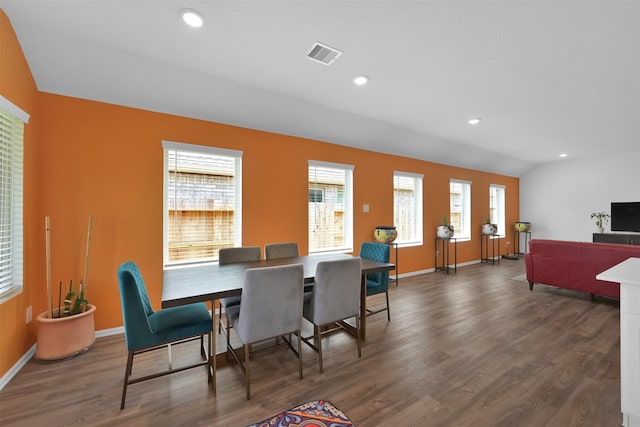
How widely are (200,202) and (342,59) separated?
2346 mm

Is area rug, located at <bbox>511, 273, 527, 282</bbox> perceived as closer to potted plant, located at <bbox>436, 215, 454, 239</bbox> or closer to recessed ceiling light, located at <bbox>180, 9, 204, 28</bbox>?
potted plant, located at <bbox>436, 215, 454, 239</bbox>

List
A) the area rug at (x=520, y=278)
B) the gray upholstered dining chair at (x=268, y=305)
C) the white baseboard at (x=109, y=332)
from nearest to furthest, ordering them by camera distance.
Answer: the gray upholstered dining chair at (x=268, y=305)
the white baseboard at (x=109, y=332)
the area rug at (x=520, y=278)

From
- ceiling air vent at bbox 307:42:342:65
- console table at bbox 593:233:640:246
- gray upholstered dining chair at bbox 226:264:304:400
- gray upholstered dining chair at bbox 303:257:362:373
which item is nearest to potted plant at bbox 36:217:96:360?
gray upholstered dining chair at bbox 226:264:304:400

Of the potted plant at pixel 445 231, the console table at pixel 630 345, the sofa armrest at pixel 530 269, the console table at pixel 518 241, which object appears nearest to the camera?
the console table at pixel 630 345

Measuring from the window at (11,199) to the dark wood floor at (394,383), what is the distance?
2.56 feet

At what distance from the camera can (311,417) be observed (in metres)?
1.66

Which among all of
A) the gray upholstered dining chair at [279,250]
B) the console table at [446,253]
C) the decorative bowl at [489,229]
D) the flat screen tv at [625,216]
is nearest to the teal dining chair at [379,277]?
the gray upholstered dining chair at [279,250]

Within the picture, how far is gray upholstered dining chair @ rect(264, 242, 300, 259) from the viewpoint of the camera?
10.1ft

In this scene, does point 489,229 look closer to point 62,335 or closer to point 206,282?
point 206,282

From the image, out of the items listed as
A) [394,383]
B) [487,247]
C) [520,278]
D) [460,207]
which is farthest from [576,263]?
[394,383]

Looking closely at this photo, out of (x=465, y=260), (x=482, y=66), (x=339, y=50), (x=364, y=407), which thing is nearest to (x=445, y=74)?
(x=482, y=66)

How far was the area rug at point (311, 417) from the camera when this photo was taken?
1.60 m

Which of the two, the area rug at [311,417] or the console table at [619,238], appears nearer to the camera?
the area rug at [311,417]

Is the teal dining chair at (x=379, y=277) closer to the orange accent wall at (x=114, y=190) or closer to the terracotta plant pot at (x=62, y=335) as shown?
the orange accent wall at (x=114, y=190)
